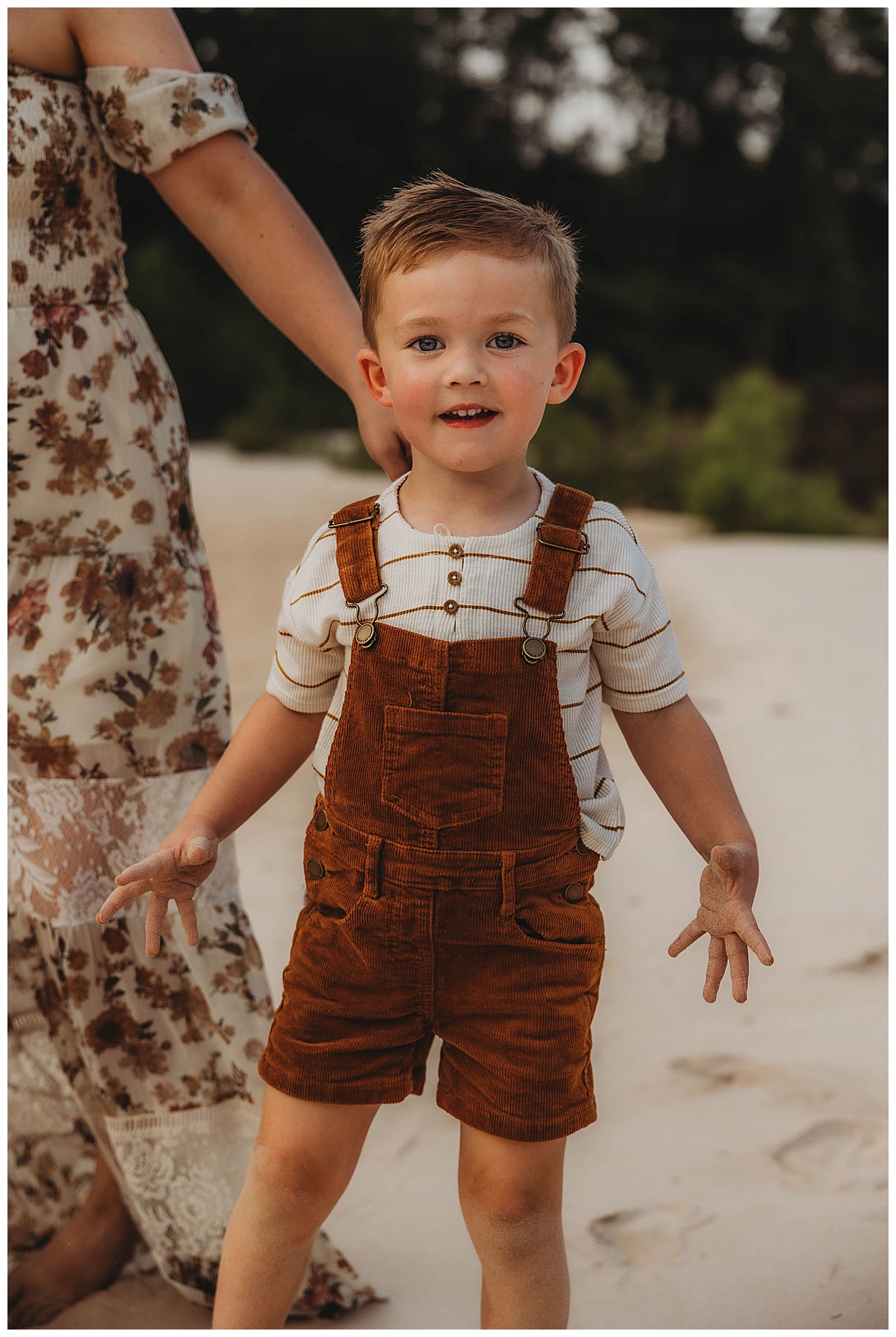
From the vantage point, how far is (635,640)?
4.59 feet

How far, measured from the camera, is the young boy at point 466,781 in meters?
1.33

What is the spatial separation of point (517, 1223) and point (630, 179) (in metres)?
14.9

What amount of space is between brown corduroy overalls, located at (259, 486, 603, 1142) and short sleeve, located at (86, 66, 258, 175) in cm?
58

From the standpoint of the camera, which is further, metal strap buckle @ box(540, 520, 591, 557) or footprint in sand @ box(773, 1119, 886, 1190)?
footprint in sand @ box(773, 1119, 886, 1190)

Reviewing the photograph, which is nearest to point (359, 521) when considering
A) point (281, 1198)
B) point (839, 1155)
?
point (281, 1198)

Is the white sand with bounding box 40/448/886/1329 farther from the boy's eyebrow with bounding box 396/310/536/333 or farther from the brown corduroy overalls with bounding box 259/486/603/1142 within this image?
the boy's eyebrow with bounding box 396/310/536/333

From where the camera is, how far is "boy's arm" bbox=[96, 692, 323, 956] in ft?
4.57

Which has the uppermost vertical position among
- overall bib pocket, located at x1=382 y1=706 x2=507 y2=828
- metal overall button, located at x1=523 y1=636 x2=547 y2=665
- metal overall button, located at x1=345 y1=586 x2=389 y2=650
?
metal overall button, located at x1=345 y1=586 x2=389 y2=650

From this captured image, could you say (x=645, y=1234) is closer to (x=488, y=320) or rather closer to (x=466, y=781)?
(x=466, y=781)

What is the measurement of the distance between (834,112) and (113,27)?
47.1 ft

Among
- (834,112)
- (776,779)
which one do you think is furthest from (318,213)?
(776,779)

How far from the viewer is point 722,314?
14523mm

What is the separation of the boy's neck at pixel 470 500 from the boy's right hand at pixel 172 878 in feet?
1.33

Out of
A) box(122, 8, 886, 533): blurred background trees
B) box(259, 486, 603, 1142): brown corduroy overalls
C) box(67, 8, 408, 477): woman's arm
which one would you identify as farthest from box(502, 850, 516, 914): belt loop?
box(122, 8, 886, 533): blurred background trees
